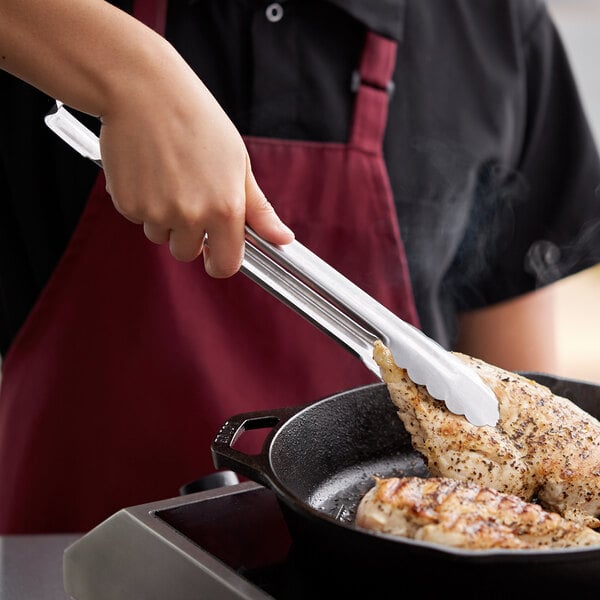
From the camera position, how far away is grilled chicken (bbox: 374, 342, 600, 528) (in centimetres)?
99

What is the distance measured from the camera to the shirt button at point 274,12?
57.7 inches

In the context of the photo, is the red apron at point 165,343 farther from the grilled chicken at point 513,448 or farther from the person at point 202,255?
the grilled chicken at point 513,448

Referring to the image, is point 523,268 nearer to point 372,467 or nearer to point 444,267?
point 444,267

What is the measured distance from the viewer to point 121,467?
1.50 metres

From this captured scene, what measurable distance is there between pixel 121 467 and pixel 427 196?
71cm

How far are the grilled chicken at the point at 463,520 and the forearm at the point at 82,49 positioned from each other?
0.48m

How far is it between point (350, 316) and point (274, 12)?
665mm

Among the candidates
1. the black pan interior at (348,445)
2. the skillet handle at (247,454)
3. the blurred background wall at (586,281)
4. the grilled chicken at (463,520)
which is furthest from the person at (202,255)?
the blurred background wall at (586,281)

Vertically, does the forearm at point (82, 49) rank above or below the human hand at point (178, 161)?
above

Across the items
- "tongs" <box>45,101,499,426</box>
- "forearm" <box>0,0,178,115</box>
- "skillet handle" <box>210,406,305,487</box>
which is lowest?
"skillet handle" <box>210,406,305,487</box>

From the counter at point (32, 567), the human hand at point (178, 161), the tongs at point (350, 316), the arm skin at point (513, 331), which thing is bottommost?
the counter at point (32, 567)

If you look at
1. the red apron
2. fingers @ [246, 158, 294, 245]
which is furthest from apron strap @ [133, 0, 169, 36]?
fingers @ [246, 158, 294, 245]

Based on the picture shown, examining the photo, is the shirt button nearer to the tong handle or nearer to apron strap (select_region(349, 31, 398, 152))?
apron strap (select_region(349, 31, 398, 152))

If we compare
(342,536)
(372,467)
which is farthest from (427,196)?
(342,536)
